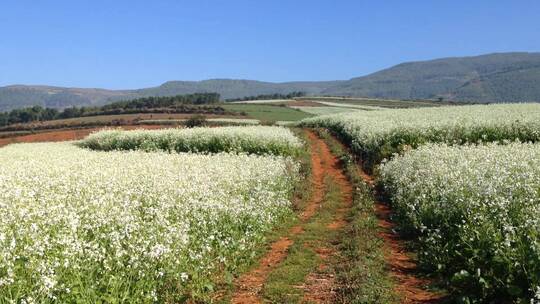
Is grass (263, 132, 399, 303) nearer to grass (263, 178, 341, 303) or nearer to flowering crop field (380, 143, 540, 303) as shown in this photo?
grass (263, 178, 341, 303)

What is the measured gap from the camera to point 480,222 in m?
9.72

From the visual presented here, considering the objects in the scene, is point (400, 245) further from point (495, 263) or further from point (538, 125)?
point (538, 125)

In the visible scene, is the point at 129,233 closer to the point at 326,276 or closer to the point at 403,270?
the point at 326,276

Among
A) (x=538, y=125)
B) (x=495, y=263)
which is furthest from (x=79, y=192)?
(x=538, y=125)

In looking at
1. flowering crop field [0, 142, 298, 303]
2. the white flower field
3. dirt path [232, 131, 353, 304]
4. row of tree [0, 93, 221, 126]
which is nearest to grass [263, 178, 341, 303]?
dirt path [232, 131, 353, 304]

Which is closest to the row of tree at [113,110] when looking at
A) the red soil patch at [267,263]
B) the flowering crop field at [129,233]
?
the red soil patch at [267,263]

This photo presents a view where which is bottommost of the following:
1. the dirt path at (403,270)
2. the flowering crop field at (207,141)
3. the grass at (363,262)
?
the dirt path at (403,270)

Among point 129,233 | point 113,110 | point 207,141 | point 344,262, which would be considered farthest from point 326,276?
point 113,110

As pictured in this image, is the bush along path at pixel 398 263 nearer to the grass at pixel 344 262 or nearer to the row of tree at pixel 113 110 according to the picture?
the grass at pixel 344 262

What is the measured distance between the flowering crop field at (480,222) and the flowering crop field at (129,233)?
440 cm

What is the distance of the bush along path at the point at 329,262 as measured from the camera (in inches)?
364

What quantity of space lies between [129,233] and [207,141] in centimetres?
2506

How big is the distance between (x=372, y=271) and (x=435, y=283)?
131cm

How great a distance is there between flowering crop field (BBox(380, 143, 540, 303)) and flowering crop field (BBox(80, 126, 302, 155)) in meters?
14.8
